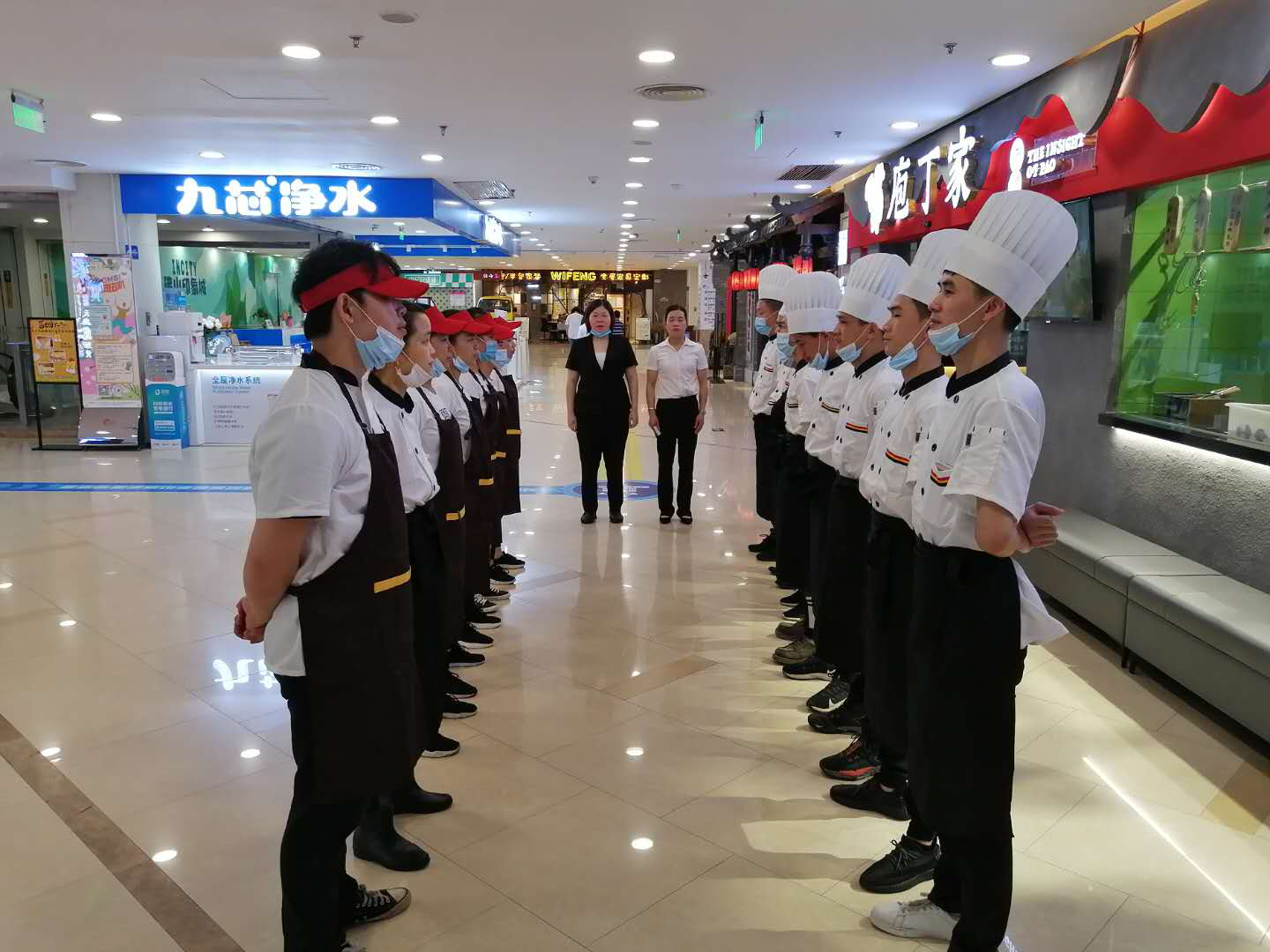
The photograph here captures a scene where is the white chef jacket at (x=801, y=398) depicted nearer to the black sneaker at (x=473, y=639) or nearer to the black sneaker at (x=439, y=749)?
the black sneaker at (x=473, y=639)

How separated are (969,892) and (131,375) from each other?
1118cm

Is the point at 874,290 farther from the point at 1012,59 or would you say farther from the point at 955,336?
the point at 1012,59

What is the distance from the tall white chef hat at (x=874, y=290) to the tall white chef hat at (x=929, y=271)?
67cm

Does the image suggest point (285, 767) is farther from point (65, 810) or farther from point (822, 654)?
point (822, 654)

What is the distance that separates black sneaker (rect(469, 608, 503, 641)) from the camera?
4.82 m

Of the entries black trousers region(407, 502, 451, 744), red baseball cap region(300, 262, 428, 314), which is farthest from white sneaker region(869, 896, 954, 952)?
red baseball cap region(300, 262, 428, 314)

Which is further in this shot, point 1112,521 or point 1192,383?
point 1112,521

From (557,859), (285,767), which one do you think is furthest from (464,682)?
(557,859)

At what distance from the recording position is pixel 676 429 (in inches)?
277

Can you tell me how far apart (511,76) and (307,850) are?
5.12m

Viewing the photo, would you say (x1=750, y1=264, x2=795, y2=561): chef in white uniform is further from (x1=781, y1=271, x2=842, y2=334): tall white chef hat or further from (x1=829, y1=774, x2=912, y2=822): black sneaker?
(x1=829, y1=774, x2=912, y2=822): black sneaker

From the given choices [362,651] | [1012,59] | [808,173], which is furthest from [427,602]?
[808,173]

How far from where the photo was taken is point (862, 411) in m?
3.45

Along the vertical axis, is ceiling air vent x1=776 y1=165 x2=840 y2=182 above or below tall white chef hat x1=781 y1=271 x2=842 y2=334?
above
